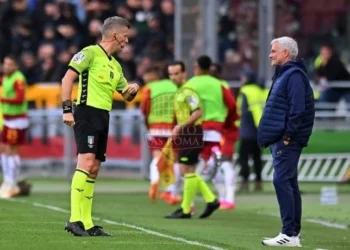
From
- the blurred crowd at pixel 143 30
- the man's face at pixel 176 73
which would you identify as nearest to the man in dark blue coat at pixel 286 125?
the man's face at pixel 176 73

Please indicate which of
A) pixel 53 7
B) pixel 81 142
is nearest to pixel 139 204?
pixel 81 142

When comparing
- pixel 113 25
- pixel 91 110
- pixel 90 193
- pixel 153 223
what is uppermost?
pixel 113 25

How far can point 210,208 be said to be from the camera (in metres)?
18.1

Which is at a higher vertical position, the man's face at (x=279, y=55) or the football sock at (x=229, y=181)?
the man's face at (x=279, y=55)

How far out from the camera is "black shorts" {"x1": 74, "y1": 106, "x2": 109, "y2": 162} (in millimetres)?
13852

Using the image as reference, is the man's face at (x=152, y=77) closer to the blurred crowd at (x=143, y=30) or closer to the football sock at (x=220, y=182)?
the football sock at (x=220, y=182)

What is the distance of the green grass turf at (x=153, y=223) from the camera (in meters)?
13.2

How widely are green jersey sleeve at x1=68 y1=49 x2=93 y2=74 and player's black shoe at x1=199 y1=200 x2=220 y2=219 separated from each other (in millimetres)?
4673

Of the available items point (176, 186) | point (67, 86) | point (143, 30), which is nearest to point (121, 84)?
point (67, 86)

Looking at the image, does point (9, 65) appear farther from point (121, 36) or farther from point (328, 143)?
point (121, 36)

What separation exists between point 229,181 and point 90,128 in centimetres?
767

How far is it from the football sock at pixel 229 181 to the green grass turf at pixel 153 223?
0.24m

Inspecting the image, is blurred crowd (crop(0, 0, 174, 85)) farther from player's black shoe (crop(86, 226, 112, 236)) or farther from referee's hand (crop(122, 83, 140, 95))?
player's black shoe (crop(86, 226, 112, 236))

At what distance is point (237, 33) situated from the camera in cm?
3019
